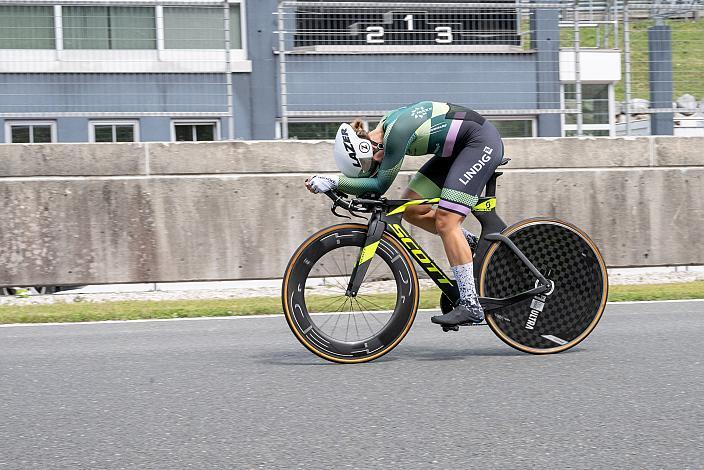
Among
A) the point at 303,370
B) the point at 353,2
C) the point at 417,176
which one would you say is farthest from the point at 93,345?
→ the point at 353,2

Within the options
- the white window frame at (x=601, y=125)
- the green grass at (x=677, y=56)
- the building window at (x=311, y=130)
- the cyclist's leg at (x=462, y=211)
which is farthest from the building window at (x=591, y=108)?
the cyclist's leg at (x=462, y=211)

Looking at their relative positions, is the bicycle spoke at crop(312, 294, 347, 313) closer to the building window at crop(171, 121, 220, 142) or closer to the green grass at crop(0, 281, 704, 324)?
the green grass at crop(0, 281, 704, 324)

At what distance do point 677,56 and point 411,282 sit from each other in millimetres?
7297

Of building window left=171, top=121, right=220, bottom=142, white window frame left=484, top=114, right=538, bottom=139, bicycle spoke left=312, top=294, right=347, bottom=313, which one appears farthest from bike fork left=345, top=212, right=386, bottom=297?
white window frame left=484, top=114, right=538, bottom=139

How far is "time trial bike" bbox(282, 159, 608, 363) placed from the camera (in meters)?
6.36

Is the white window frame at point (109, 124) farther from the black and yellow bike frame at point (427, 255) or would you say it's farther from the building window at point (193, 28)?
the black and yellow bike frame at point (427, 255)

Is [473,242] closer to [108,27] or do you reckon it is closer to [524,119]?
[524,119]

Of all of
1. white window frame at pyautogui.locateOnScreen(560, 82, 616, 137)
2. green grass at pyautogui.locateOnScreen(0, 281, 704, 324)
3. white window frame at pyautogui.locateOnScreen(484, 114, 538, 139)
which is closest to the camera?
green grass at pyautogui.locateOnScreen(0, 281, 704, 324)

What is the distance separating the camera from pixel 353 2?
12.2 metres

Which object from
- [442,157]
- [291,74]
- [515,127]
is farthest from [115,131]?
[442,157]

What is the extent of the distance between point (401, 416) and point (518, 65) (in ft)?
25.8

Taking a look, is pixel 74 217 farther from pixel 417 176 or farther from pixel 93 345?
pixel 417 176

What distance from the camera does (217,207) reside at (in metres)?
10.7

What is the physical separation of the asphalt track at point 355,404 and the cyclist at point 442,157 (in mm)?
589
